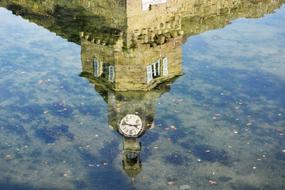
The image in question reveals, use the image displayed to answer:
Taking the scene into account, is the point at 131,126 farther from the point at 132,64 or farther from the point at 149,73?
the point at 132,64

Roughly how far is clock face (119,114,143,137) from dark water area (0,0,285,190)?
72mm

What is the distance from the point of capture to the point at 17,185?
66.1 ft

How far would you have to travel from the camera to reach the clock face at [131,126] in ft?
78.6

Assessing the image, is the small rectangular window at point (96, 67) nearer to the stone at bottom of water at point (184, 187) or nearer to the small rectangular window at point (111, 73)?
the small rectangular window at point (111, 73)

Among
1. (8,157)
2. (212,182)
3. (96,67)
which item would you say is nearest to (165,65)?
(96,67)

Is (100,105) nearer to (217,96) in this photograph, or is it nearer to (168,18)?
(217,96)

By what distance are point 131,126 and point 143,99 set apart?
4020 millimetres

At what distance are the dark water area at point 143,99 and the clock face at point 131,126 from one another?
0.24 ft

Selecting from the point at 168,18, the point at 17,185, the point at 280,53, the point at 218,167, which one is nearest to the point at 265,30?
the point at 280,53

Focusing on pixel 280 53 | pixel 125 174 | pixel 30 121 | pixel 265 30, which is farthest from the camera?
pixel 265 30

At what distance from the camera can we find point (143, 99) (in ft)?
92.5

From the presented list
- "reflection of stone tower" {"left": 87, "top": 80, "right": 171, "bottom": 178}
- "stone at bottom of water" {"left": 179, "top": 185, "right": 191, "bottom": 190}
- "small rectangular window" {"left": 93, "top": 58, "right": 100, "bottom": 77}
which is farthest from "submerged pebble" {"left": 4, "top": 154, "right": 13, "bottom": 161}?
"small rectangular window" {"left": 93, "top": 58, "right": 100, "bottom": 77}

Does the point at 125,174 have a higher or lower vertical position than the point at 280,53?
lower

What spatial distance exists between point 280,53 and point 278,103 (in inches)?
373
